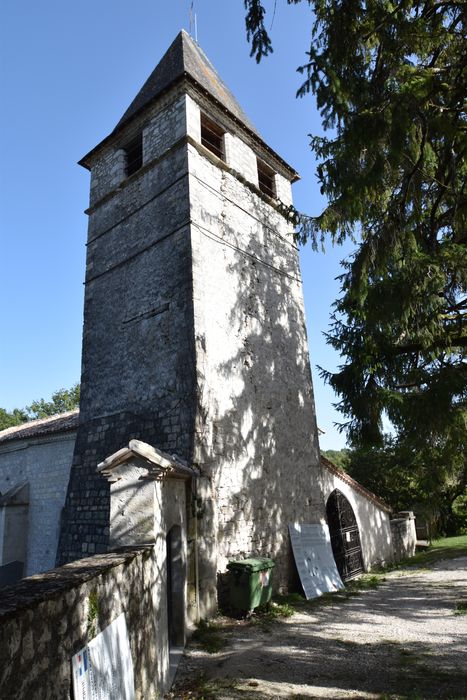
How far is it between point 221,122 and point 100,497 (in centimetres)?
962

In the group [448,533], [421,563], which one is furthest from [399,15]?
[448,533]

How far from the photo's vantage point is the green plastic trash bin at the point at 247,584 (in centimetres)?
733

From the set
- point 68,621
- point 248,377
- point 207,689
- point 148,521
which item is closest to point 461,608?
point 207,689

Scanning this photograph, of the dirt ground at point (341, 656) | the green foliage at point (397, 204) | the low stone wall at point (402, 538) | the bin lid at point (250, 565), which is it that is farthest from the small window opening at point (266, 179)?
the low stone wall at point (402, 538)

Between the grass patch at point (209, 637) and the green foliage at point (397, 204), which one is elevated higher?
the green foliage at point (397, 204)

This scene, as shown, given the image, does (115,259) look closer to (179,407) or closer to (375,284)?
(179,407)

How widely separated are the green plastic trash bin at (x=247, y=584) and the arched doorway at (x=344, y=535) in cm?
518

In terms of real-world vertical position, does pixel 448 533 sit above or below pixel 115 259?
below

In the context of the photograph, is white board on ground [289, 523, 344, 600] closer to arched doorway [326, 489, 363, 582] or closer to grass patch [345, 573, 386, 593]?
grass patch [345, 573, 386, 593]

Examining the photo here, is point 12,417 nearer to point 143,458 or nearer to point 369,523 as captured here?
point 369,523

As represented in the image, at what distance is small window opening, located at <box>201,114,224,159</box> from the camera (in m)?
11.2

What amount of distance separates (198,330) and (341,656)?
5.59 meters

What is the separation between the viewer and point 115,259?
1099 centimetres

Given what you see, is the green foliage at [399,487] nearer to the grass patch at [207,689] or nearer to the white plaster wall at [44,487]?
the white plaster wall at [44,487]
